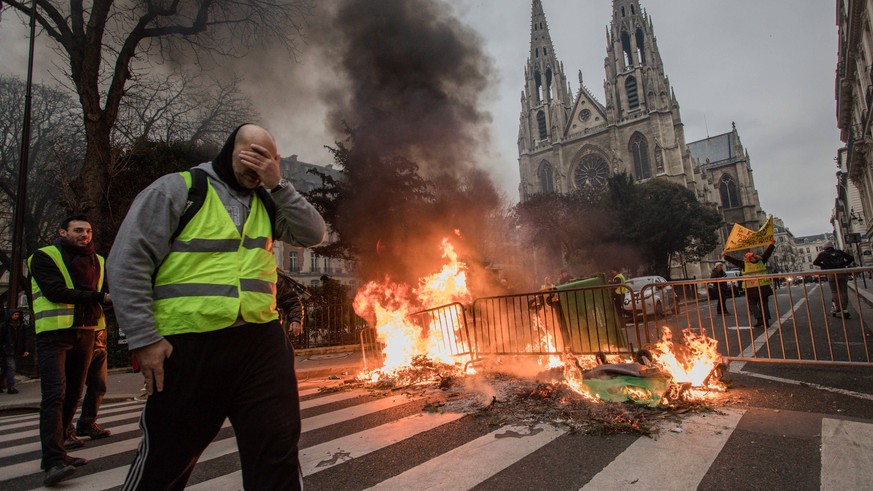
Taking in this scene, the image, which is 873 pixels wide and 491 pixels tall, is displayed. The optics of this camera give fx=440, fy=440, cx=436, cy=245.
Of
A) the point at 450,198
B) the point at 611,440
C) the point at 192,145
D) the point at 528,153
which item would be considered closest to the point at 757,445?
the point at 611,440

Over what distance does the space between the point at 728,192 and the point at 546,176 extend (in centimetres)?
3011

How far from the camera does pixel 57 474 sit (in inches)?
105

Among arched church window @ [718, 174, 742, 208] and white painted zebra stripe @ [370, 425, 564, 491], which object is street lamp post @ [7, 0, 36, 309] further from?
arched church window @ [718, 174, 742, 208]

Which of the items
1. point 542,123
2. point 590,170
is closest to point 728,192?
point 590,170

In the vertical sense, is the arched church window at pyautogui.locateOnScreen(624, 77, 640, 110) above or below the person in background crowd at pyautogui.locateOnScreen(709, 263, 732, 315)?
above

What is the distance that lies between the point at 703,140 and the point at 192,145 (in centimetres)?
8319

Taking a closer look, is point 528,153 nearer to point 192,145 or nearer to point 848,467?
point 192,145

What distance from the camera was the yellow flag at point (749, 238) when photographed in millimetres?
8570

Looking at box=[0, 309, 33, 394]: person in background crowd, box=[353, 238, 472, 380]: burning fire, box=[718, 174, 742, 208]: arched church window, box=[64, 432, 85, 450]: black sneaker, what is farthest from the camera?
box=[718, 174, 742, 208]: arched church window

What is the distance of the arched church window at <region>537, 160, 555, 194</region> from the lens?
5976 centimetres

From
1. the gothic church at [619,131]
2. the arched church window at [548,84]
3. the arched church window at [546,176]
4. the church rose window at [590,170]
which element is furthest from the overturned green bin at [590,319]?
the arched church window at [548,84]

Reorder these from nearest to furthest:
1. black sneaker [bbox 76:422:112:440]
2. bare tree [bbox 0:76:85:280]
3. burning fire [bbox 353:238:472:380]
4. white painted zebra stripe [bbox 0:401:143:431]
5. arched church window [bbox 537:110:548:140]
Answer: black sneaker [bbox 76:422:112:440], white painted zebra stripe [bbox 0:401:143:431], burning fire [bbox 353:238:472:380], bare tree [bbox 0:76:85:280], arched church window [bbox 537:110:548:140]

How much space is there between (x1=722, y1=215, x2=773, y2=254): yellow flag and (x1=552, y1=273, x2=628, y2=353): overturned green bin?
163 inches

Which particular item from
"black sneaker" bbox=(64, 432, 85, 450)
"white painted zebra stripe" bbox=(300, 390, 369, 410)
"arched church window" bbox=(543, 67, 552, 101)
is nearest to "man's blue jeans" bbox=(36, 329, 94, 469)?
"black sneaker" bbox=(64, 432, 85, 450)
